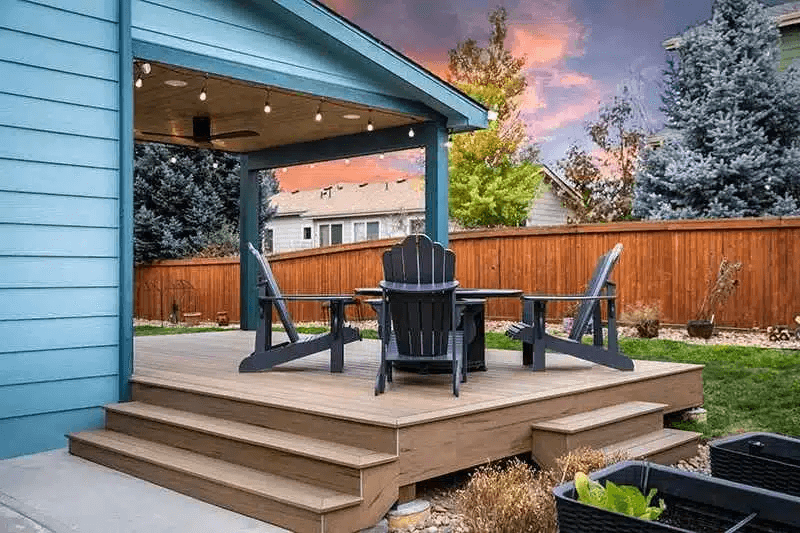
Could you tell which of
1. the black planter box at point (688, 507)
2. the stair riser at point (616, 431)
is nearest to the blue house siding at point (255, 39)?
the stair riser at point (616, 431)

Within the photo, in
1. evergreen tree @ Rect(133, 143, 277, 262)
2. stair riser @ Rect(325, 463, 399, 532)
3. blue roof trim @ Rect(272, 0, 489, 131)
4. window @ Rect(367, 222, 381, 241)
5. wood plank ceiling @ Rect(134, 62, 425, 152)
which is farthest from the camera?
window @ Rect(367, 222, 381, 241)

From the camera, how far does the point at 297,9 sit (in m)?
6.24

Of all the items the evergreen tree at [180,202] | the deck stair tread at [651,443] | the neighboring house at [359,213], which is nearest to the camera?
the deck stair tread at [651,443]

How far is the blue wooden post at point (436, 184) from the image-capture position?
A: 768cm

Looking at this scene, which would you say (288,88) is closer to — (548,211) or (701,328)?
(701,328)

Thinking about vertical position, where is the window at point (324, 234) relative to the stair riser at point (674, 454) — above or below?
above

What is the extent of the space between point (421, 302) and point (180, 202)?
14028 mm

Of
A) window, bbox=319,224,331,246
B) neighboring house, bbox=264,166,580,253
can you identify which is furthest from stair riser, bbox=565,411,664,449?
window, bbox=319,224,331,246

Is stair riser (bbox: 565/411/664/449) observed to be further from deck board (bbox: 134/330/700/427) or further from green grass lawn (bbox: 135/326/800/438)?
green grass lawn (bbox: 135/326/800/438)

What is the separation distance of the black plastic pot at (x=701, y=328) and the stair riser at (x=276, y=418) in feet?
22.9

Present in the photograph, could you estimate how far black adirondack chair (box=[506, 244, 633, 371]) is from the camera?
212 inches

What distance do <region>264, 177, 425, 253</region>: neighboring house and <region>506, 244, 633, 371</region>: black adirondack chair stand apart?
49.6ft

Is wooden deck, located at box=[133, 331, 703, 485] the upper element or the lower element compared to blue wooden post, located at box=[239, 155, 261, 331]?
lower

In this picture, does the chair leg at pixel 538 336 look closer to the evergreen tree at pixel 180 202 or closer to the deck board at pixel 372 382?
the deck board at pixel 372 382
